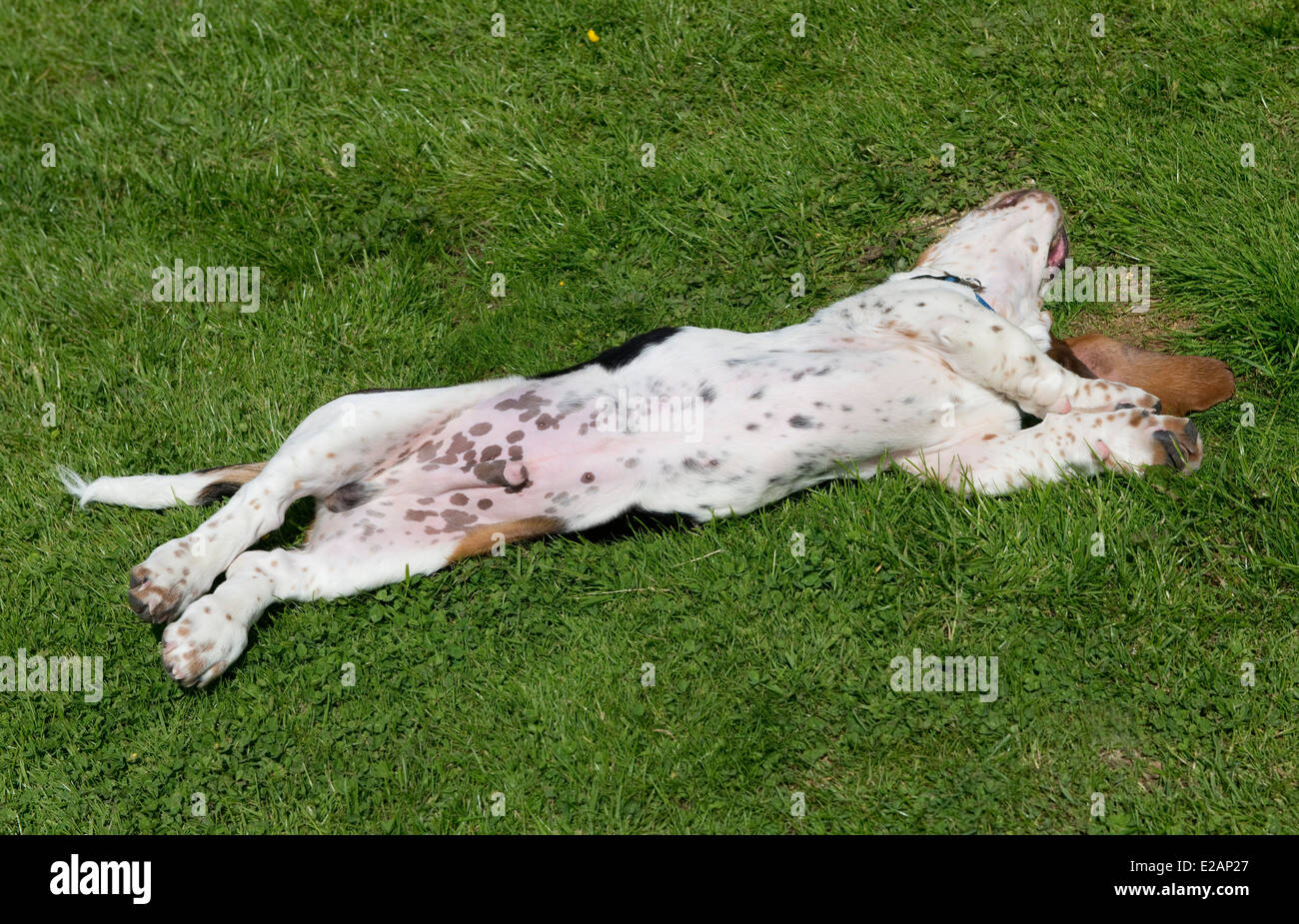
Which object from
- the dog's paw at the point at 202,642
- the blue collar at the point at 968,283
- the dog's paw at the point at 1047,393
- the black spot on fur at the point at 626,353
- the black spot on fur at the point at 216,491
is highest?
the blue collar at the point at 968,283

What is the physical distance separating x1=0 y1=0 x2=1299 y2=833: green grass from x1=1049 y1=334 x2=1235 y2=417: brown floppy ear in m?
0.13

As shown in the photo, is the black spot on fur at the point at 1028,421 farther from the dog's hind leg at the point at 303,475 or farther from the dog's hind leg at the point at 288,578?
the dog's hind leg at the point at 303,475

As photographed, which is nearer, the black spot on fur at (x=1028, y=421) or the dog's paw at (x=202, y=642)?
the dog's paw at (x=202, y=642)

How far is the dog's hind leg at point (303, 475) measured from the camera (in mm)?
3756

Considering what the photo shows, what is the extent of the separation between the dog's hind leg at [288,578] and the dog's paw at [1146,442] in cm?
195

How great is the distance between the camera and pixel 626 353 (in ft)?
13.7

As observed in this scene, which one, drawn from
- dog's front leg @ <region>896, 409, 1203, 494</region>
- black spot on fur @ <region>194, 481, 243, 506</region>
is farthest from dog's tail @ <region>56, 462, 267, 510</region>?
dog's front leg @ <region>896, 409, 1203, 494</region>

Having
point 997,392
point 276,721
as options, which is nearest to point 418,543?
point 276,721

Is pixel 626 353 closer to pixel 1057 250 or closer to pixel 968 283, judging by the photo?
pixel 968 283

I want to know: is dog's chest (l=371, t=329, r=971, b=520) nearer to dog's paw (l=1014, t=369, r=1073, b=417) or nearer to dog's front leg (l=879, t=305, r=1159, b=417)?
dog's front leg (l=879, t=305, r=1159, b=417)

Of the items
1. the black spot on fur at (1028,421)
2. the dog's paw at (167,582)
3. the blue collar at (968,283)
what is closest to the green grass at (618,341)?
the dog's paw at (167,582)

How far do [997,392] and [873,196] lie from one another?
4.47ft

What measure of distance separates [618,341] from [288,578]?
1709mm

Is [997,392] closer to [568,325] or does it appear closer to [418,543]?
[568,325]
